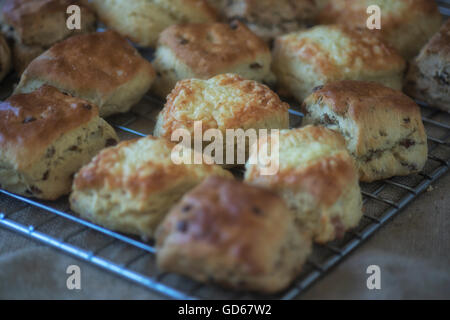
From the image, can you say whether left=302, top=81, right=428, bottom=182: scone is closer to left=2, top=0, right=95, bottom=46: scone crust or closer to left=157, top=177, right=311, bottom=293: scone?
left=157, top=177, right=311, bottom=293: scone

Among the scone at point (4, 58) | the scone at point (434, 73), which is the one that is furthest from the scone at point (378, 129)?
the scone at point (4, 58)

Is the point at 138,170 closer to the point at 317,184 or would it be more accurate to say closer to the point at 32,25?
the point at 317,184

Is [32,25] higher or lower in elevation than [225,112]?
higher

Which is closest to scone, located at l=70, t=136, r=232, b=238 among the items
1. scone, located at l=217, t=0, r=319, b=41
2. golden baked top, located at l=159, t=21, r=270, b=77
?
golden baked top, located at l=159, t=21, r=270, b=77

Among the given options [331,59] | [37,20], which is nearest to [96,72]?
[37,20]

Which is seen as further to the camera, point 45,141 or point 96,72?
point 96,72
